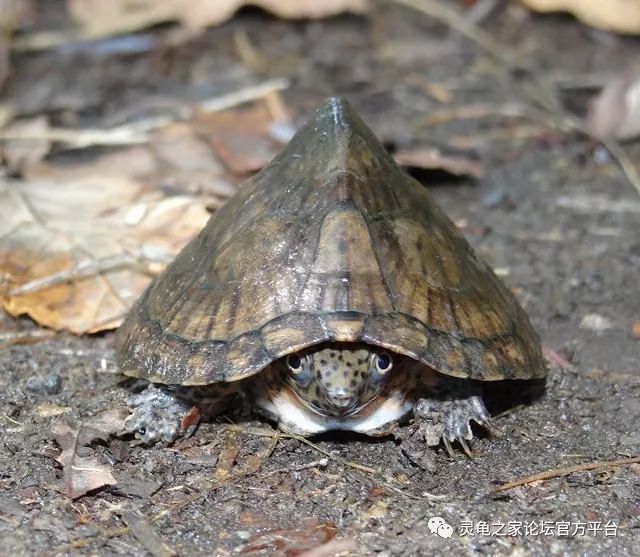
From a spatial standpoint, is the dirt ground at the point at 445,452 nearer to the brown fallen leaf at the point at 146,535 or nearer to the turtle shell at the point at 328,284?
the brown fallen leaf at the point at 146,535

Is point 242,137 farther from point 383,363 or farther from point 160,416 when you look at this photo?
point 383,363

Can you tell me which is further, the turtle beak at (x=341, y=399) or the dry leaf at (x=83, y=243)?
the dry leaf at (x=83, y=243)

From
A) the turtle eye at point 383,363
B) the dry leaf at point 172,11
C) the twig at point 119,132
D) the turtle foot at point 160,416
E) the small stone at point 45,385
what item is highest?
the dry leaf at point 172,11

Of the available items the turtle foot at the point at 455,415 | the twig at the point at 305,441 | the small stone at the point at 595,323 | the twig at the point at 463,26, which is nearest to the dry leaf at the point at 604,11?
the twig at the point at 463,26

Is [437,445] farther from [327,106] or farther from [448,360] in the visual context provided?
[327,106]

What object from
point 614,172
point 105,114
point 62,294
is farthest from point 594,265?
point 105,114

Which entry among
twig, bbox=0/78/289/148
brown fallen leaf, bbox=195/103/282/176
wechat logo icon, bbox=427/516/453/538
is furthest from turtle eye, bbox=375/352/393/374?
twig, bbox=0/78/289/148

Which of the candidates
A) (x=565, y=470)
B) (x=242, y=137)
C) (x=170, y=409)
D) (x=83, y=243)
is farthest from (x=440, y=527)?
(x=242, y=137)
